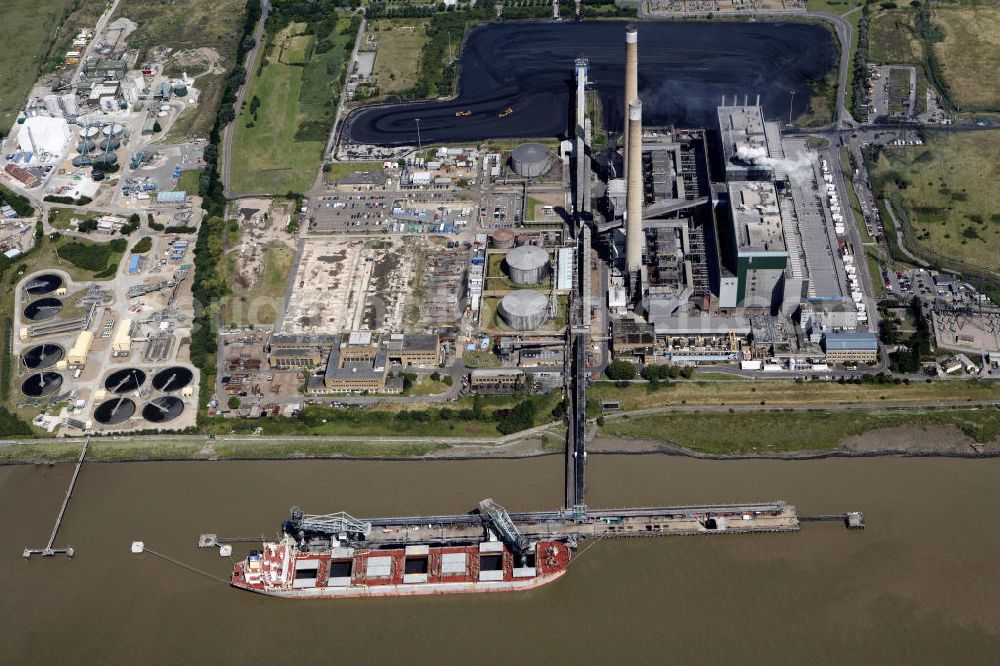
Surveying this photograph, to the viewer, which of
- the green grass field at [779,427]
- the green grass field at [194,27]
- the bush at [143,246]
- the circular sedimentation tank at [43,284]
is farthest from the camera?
the green grass field at [194,27]

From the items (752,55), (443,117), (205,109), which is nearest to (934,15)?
(752,55)

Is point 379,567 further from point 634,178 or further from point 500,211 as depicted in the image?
point 500,211

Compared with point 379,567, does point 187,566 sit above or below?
below

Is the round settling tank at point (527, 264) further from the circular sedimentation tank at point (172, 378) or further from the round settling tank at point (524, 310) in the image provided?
the circular sedimentation tank at point (172, 378)

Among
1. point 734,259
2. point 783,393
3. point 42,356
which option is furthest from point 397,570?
point 42,356

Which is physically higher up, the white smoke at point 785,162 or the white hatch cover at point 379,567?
the white smoke at point 785,162

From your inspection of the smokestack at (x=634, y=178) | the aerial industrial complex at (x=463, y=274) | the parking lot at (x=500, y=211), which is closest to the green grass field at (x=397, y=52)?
the aerial industrial complex at (x=463, y=274)

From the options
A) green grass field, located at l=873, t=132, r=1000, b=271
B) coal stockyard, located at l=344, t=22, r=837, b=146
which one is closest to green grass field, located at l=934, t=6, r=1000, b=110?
green grass field, located at l=873, t=132, r=1000, b=271
